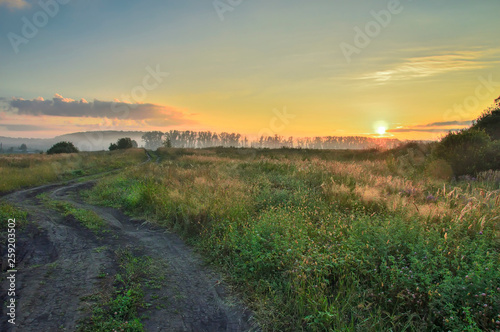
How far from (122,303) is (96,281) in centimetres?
101

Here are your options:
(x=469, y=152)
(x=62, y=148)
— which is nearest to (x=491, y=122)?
(x=469, y=152)

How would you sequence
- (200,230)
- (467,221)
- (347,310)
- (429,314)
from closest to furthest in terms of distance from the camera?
(429,314)
(347,310)
(467,221)
(200,230)

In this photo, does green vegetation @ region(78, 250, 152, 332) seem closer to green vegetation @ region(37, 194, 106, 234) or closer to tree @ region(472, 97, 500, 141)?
green vegetation @ region(37, 194, 106, 234)

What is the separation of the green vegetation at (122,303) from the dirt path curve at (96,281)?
15cm

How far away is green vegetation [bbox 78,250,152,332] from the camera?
3.36 m

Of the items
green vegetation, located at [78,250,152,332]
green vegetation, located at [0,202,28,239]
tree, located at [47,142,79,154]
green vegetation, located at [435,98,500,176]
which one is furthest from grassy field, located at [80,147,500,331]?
tree, located at [47,142,79,154]

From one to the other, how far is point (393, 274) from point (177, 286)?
11.7 ft

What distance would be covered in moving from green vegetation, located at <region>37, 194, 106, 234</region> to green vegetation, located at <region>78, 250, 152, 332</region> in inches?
117

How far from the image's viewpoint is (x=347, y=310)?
3.61m

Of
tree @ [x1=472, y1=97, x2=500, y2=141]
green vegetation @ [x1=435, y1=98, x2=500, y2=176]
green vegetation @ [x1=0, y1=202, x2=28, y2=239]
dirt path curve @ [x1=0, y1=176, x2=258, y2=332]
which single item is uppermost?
tree @ [x1=472, y1=97, x2=500, y2=141]

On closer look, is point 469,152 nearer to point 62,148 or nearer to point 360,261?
point 360,261

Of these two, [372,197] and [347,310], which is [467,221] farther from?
[347,310]

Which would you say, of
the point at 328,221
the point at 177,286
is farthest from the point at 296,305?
the point at 328,221

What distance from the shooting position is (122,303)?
382cm
